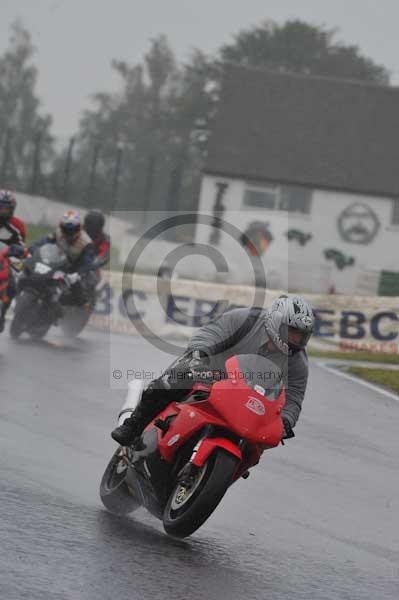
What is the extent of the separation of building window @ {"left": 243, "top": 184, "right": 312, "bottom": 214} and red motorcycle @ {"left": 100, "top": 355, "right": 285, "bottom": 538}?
4825 centimetres

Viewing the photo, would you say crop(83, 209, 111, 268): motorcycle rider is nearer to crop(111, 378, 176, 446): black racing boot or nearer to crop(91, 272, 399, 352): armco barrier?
crop(91, 272, 399, 352): armco barrier

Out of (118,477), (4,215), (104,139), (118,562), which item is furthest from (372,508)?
(104,139)

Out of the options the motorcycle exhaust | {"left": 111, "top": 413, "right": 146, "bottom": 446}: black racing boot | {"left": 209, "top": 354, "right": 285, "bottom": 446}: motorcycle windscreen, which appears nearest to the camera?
{"left": 209, "top": 354, "right": 285, "bottom": 446}: motorcycle windscreen

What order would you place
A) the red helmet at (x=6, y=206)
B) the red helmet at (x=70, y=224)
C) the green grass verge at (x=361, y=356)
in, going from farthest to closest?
the green grass verge at (x=361, y=356) < the red helmet at (x=70, y=224) < the red helmet at (x=6, y=206)

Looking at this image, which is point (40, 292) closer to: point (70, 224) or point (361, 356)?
point (70, 224)

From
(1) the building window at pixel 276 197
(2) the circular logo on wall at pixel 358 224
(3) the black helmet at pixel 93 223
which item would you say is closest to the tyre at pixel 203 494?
(3) the black helmet at pixel 93 223

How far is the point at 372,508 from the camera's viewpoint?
30.5ft

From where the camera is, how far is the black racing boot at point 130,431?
7.78 metres

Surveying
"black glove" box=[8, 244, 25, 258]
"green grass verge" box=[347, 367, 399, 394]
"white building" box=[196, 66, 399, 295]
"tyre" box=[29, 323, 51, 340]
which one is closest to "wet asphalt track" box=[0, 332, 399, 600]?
"black glove" box=[8, 244, 25, 258]

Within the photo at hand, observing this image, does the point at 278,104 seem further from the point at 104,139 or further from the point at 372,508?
the point at 372,508

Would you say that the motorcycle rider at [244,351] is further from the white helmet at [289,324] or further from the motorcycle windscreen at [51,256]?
the motorcycle windscreen at [51,256]

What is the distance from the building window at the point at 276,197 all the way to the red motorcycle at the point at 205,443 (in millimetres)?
48247

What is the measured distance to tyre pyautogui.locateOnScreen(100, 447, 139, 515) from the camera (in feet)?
25.6

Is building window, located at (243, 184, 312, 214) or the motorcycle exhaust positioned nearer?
the motorcycle exhaust
